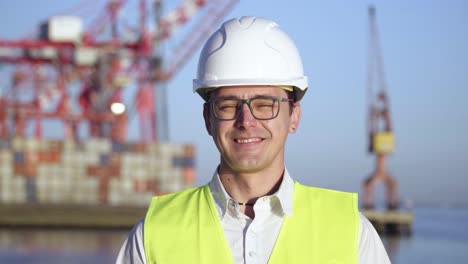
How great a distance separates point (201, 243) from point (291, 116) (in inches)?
16.8

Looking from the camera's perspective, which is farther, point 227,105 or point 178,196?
point 178,196

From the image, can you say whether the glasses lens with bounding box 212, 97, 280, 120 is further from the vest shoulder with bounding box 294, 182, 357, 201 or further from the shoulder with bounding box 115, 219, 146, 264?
the shoulder with bounding box 115, 219, 146, 264

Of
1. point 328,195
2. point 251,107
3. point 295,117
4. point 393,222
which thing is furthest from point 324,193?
point 393,222

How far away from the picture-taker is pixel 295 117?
266 centimetres

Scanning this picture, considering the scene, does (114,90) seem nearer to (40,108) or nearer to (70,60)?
(70,60)

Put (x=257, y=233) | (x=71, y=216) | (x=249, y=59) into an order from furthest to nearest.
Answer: (x=71, y=216) → (x=249, y=59) → (x=257, y=233)

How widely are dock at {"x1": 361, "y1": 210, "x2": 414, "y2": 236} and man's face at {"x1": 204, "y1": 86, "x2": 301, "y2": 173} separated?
144ft

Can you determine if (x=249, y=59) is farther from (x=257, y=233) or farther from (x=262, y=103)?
(x=257, y=233)


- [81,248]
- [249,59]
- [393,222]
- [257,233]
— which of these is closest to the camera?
[257,233]

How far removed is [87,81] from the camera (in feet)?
154

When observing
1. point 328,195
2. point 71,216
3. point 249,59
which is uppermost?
point 249,59

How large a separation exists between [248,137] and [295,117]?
0.22 m

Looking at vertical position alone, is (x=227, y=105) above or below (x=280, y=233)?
above

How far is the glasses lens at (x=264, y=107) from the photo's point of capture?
8.26ft
